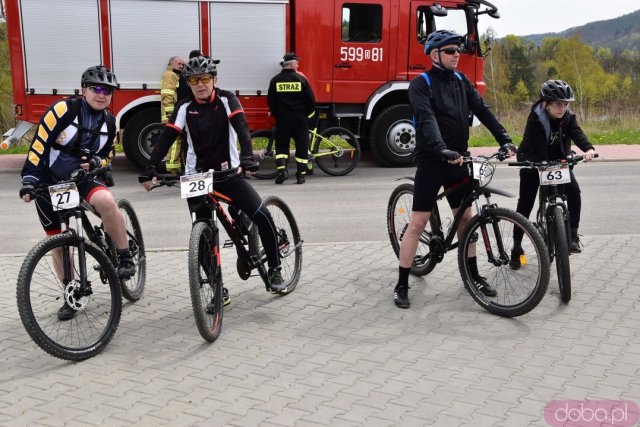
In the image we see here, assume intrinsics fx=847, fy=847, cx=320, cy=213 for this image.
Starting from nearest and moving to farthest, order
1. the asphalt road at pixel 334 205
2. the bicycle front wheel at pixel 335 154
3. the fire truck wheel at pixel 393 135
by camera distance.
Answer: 1. the asphalt road at pixel 334 205
2. the bicycle front wheel at pixel 335 154
3. the fire truck wheel at pixel 393 135

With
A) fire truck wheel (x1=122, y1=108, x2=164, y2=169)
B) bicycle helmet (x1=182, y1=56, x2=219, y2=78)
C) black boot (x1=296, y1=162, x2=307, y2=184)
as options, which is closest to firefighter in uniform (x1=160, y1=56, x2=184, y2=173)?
fire truck wheel (x1=122, y1=108, x2=164, y2=169)

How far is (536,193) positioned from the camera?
22.4 feet

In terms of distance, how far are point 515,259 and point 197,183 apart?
223 centimetres

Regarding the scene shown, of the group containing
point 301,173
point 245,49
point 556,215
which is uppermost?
point 245,49

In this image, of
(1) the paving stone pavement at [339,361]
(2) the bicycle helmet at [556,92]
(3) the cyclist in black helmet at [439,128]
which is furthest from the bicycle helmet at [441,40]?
(1) the paving stone pavement at [339,361]

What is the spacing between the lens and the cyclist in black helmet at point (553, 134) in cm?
636

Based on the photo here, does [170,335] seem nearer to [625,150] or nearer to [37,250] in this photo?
[37,250]

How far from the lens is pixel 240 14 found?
13.9 meters

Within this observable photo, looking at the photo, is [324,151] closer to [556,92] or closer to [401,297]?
[556,92]

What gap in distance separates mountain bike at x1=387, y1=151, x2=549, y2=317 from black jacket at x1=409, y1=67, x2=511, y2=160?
9.1 inches

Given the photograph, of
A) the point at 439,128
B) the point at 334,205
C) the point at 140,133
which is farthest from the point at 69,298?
the point at 140,133

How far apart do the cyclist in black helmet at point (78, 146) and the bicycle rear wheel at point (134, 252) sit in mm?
587

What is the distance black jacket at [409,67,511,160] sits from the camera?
5785 mm

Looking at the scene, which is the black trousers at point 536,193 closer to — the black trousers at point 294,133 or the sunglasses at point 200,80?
the sunglasses at point 200,80
